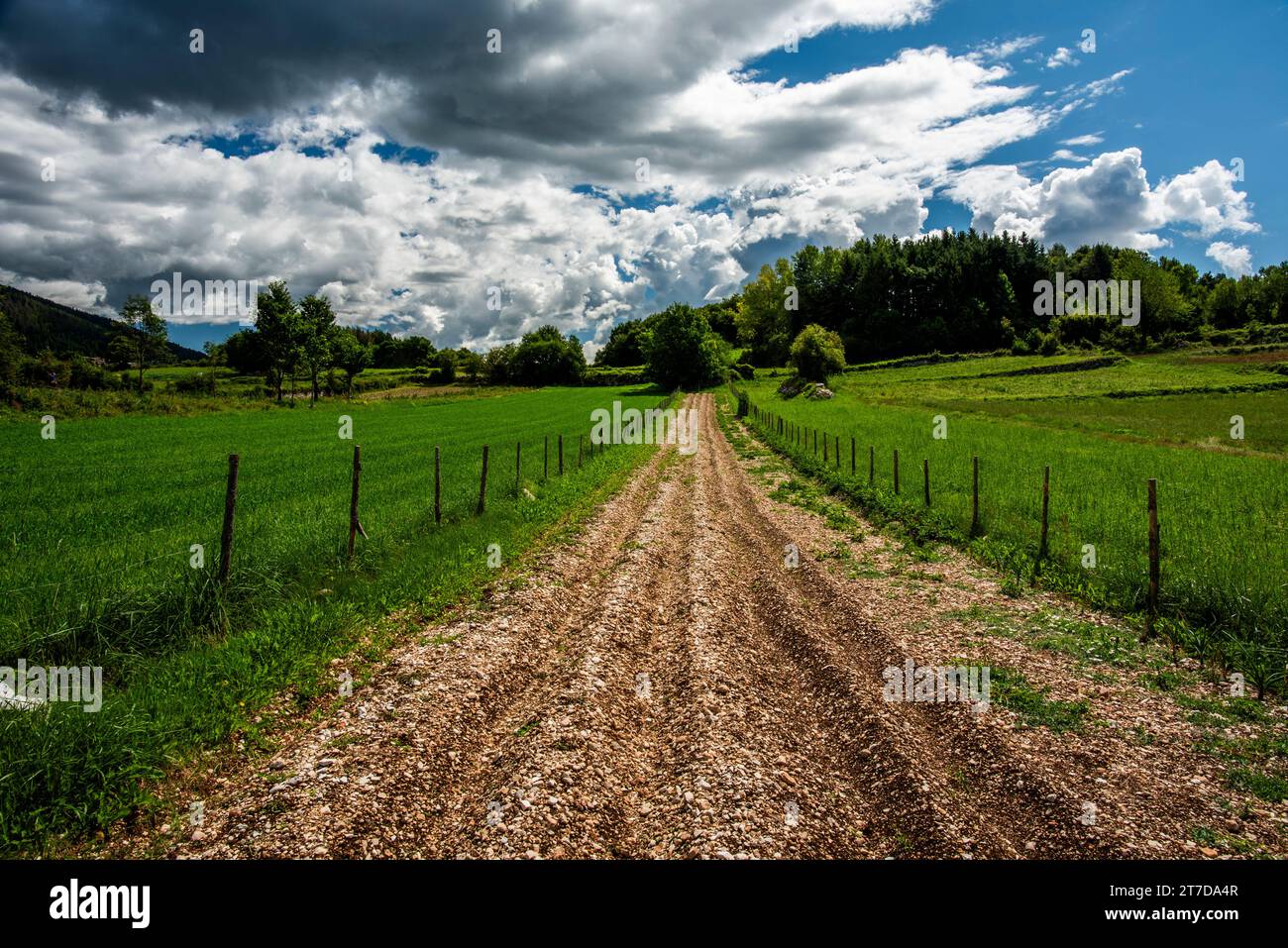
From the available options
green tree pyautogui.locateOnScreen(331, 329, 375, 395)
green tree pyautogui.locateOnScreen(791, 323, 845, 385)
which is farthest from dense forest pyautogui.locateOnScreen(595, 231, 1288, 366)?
green tree pyautogui.locateOnScreen(331, 329, 375, 395)

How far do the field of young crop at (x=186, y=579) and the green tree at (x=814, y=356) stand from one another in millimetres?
58957

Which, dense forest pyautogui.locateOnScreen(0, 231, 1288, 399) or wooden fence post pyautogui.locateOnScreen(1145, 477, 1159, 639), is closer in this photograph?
wooden fence post pyautogui.locateOnScreen(1145, 477, 1159, 639)

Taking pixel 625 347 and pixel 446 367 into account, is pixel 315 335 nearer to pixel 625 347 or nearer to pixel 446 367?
pixel 446 367

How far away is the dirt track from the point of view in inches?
207

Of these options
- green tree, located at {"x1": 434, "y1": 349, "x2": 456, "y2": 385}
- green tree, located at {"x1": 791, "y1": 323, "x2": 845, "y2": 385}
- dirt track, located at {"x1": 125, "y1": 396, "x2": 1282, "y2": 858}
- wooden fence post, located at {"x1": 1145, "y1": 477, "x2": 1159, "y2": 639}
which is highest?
green tree, located at {"x1": 434, "y1": 349, "x2": 456, "y2": 385}

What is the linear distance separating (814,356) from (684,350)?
24.5 metres

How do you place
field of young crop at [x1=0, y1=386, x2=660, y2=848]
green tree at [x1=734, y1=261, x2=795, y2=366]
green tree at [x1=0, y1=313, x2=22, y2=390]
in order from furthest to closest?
green tree at [x1=734, y1=261, x2=795, y2=366] < green tree at [x1=0, y1=313, x2=22, y2=390] < field of young crop at [x1=0, y1=386, x2=660, y2=848]

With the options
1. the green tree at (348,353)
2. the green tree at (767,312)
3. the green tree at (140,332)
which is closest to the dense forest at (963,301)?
the green tree at (767,312)

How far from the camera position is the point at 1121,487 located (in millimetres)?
19359

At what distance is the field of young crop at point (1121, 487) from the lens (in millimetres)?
9883

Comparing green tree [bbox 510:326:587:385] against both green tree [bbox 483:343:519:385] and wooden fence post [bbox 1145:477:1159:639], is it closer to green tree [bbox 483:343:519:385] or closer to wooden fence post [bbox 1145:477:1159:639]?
green tree [bbox 483:343:519:385]

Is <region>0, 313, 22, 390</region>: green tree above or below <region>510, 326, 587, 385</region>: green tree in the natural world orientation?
below

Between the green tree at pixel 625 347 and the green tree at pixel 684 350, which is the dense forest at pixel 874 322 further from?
the green tree at pixel 625 347

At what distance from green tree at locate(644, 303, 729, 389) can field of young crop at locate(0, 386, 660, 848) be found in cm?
7314
